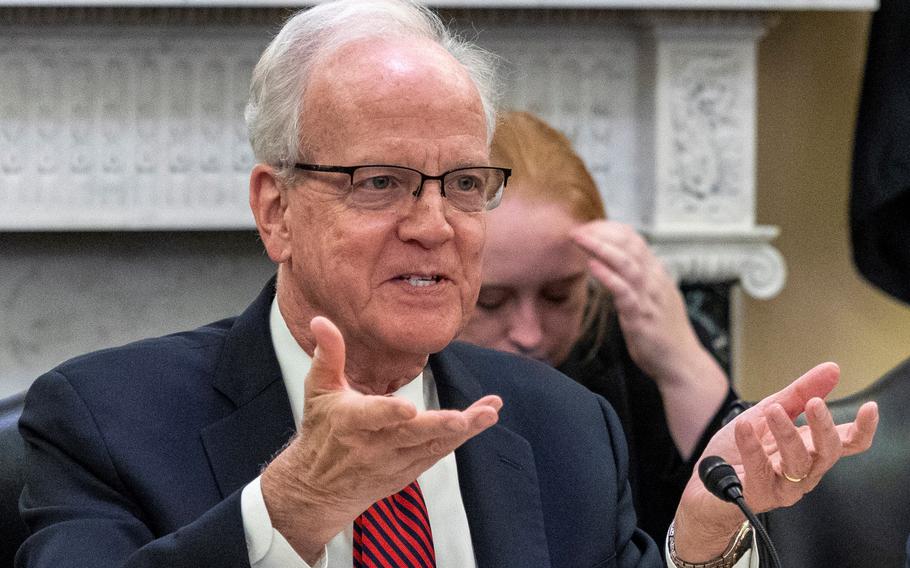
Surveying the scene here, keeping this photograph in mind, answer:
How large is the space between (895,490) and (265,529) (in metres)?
1.17

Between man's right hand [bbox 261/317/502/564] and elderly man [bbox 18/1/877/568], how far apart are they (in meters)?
0.12

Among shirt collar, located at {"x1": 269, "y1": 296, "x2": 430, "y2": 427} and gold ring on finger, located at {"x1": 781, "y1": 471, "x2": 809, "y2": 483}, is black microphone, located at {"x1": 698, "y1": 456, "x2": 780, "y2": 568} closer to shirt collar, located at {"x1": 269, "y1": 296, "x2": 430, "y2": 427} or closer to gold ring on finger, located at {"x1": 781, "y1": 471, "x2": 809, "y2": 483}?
gold ring on finger, located at {"x1": 781, "y1": 471, "x2": 809, "y2": 483}

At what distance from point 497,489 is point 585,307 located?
115 centimetres

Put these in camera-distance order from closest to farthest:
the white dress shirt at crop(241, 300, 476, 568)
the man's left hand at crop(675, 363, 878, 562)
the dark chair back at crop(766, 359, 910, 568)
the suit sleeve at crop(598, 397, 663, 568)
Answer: the man's left hand at crop(675, 363, 878, 562) < the white dress shirt at crop(241, 300, 476, 568) < the suit sleeve at crop(598, 397, 663, 568) < the dark chair back at crop(766, 359, 910, 568)

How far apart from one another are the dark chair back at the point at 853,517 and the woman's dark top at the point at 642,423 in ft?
1.44

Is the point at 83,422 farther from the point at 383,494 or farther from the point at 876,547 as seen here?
the point at 876,547

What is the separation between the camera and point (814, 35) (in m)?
3.87

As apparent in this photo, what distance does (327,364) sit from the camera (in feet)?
4.10

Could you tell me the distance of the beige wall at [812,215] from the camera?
388 centimetres

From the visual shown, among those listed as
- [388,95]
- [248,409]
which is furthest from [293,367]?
[388,95]

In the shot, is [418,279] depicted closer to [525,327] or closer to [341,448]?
Answer: [341,448]

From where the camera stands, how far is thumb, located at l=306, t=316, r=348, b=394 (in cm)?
124

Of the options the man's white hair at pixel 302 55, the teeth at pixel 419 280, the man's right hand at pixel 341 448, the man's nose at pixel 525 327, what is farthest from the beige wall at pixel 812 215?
the man's right hand at pixel 341 448

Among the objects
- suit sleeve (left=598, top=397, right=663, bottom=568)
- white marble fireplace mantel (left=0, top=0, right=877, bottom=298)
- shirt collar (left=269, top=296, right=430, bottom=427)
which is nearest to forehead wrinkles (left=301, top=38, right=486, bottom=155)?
shirt collar (left=269, top=296, right=430, bottom=427)
